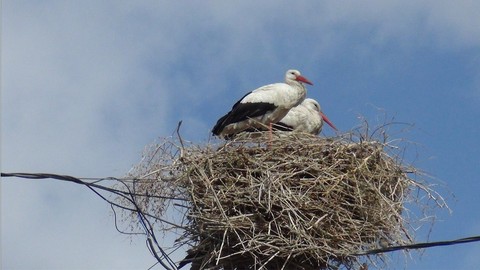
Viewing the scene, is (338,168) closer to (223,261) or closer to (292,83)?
(223,261)

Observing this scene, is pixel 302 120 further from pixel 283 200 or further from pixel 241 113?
pixel 283 200

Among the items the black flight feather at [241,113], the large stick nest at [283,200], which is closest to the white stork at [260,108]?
the black flight feather at [241,113]

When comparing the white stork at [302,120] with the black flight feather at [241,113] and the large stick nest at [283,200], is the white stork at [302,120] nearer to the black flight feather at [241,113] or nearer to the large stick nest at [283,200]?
the black flight feather at [241,113]

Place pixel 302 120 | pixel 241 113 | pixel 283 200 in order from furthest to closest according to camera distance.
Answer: pixel 302 120 < pixel 241 113 < pixel 283 200

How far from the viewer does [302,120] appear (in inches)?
408

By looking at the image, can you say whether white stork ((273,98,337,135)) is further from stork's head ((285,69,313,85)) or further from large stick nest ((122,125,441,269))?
large stick nest ((122,125,441,269))

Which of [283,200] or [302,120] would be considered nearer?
[283,200]

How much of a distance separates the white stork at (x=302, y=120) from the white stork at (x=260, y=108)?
96 millimetres

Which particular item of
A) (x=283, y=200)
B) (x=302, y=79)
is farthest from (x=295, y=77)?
(x=283, y=200)

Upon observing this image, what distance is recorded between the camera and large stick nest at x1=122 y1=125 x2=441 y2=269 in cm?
720

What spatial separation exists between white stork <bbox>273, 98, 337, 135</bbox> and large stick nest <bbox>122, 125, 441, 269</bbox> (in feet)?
7.14

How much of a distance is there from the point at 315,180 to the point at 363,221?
0.45 metres

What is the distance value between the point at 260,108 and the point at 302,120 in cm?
52

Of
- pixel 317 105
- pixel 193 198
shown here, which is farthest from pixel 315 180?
pixel 317 105
